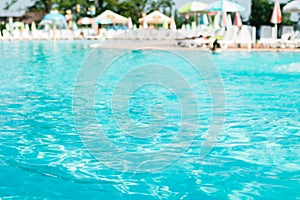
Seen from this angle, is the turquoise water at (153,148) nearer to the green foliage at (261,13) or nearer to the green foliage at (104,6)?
the green foliage at (261,13)

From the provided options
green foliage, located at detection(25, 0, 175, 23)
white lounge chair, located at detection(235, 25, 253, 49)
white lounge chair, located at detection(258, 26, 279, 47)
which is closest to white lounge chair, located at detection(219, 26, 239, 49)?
white lounge chair, located at detection(235, 25, 253, 49)

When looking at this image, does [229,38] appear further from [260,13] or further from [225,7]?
[260,13]

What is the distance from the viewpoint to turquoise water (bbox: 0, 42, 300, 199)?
11.9 ft

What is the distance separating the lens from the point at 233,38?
1753 centimetres

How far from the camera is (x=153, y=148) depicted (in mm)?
4734

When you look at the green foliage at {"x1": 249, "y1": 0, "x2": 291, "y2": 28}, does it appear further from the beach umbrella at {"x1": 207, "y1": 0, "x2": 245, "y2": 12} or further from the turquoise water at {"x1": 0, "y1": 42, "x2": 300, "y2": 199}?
the turquoise water at {"x1": 0, "y1": 42, "x2": 300, "y2": 199}

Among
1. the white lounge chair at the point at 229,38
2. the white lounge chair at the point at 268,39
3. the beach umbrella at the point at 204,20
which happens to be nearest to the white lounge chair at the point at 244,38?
the white lounge chair at the point at 229,38

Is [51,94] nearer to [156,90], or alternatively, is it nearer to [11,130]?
[156,90]

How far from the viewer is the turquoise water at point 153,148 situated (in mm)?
3641

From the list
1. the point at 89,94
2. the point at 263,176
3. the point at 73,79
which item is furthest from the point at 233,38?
the point at 263,176

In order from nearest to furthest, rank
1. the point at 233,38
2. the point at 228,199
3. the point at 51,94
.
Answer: the point at 228,199 < the point at 51,94 < the point at 233,38

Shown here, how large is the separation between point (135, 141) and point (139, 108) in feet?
5.86

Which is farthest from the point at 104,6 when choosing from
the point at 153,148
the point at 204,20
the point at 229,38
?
the point at 153,148

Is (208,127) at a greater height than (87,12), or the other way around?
(87,12)
